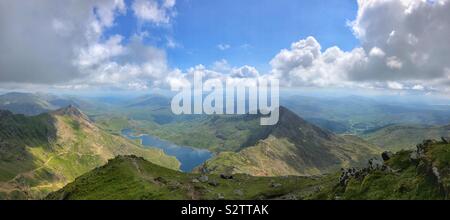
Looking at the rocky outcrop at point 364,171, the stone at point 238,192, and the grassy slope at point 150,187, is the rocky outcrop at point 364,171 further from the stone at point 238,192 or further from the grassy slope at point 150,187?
the stone at point 238,192

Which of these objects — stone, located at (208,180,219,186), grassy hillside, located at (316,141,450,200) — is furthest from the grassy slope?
grassy hillside, located at (316,141,450,200)

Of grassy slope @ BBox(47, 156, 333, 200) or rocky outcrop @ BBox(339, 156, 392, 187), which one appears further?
grassy slope @ BBox(47, 156, 333, 200)

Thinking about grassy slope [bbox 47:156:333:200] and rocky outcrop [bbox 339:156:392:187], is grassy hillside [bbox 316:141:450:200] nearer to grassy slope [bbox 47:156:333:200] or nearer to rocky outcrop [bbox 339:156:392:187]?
rocky outcrop [bbox 339:156:392:187]

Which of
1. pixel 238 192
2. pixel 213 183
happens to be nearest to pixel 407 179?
pixel 238 192

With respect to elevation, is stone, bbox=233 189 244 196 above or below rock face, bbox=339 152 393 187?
below

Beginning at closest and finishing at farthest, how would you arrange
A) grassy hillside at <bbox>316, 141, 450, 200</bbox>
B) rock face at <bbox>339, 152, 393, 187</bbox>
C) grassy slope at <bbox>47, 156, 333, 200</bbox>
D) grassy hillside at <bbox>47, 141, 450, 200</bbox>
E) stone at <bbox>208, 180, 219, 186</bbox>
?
grassy hillside at <bbox>316, 141, 450, 200</bbox>
grassy hillside at <bbox>47, 141, 450, 200</bbox>
rock face at <bbox>339, 152, 393, 187</bbox>
grassy slope at <bbox>47, 156, 333, 200</bbox>
stone at <bbox>208, 180, 219, 186</bbox>

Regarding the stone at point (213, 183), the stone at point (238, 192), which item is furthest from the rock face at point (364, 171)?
the stone at point (213, 183)

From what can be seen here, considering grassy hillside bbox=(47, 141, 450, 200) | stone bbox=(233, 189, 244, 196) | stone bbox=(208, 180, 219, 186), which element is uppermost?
grassy hillside bbox=(47, 141, 450, 200)

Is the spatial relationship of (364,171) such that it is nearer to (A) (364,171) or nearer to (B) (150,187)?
(A) (364,171)
